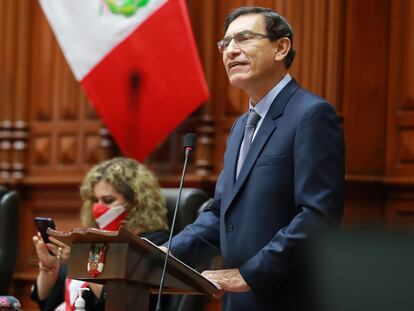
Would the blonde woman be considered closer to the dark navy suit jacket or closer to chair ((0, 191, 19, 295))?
chair ((0, 191, 19, 295))

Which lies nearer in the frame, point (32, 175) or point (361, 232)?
point (361, 232)

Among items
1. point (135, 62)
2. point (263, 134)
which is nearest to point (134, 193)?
point (263, 134)

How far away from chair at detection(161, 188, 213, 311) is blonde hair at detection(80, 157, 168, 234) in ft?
0.24

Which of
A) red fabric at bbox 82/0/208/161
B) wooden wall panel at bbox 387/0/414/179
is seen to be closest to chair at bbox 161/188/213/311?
red fabric at bbox 82/0/208/161

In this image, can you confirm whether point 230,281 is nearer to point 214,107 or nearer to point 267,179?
point 267,179

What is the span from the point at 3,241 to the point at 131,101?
1272 mm

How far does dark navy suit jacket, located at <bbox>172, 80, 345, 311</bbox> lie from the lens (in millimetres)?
2090

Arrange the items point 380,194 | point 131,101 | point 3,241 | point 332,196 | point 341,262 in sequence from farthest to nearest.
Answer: point 131,101
point 380,194
point 3,241
point 332,196
point 341,262

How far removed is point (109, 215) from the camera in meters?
3.31

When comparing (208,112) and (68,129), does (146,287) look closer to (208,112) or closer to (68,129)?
(208,112)

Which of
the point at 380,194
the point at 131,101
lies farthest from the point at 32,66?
the point at 380,194

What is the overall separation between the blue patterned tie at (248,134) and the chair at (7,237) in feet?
5.50

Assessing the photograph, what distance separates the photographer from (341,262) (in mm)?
657

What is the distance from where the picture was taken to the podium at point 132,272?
2061 mm
